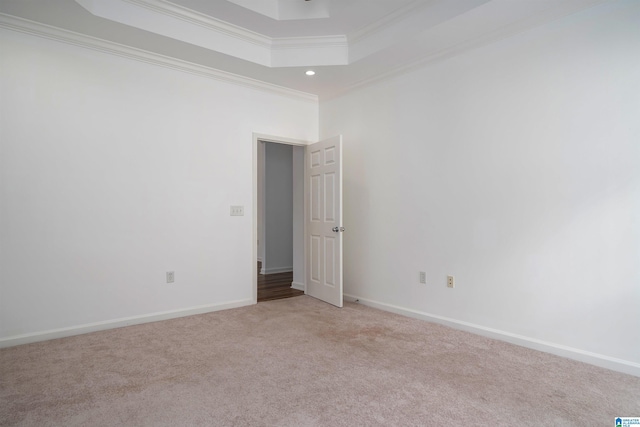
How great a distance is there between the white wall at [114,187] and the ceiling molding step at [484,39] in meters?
1.61

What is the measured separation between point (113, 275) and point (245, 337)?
4.71 feet

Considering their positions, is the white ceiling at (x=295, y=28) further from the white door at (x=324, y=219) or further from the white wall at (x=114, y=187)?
the white door at (x=324, y=219)

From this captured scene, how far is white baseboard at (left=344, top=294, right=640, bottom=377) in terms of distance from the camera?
95.7 inches

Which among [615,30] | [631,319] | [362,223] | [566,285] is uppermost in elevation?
[615,30]

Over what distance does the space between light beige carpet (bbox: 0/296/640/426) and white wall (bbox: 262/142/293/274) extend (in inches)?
131

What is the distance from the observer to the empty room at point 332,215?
2.25 meters

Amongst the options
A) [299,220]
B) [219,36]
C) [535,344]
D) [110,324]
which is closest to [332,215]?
[299,220]

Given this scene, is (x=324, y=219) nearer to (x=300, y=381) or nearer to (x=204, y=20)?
(x=300, y=381)

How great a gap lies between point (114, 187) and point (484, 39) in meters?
3.71

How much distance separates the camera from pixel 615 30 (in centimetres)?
248

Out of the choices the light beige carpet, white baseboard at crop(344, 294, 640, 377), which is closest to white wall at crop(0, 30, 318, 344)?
the light beige carpet

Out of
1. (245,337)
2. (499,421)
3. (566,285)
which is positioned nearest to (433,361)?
(499,421)

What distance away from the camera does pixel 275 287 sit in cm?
529

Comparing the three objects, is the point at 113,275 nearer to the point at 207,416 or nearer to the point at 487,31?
the point at 207,416
